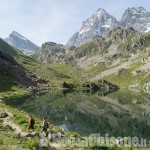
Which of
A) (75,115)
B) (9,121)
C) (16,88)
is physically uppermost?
(16,88)

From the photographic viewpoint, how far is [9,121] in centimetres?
5500

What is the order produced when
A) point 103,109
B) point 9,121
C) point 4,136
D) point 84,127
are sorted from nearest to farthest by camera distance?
point 4,136 → point 9,121 → point 84,127 → point 103,109

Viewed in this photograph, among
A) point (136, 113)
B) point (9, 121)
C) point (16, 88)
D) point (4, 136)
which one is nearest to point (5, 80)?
point (16, 88)

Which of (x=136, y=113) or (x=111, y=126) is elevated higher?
(x=136, y=113)

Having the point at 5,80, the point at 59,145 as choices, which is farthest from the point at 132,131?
the point at 5,80

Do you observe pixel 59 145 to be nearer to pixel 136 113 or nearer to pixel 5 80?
pixel 136 113

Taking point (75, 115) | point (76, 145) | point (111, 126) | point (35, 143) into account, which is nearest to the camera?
point (35, 143)

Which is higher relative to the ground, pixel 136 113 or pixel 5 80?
pixel 5 80

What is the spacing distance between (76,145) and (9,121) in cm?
2278

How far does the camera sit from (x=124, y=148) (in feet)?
122

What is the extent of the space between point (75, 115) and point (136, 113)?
3157 centimetres

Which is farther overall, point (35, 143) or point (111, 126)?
point (111, 126)

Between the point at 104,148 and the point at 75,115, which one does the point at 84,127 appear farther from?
the point at 104,148

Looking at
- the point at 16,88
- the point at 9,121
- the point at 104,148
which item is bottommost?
the point at 104,148
